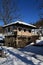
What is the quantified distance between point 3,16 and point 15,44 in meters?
16.0

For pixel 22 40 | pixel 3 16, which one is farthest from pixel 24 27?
pixel 3 16

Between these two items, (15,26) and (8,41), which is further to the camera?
(15,26)

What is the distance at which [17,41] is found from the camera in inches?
1264

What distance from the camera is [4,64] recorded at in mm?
11359

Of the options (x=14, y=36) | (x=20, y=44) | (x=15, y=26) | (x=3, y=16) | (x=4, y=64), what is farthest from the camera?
(x=3, y=16)

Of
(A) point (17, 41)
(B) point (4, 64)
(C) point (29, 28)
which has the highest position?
(C) point (29, 28)

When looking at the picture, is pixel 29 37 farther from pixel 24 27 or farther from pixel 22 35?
pixel 24 27

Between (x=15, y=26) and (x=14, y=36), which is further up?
(x=15, y=26)

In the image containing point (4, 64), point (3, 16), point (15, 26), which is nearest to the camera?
point (4, 64)

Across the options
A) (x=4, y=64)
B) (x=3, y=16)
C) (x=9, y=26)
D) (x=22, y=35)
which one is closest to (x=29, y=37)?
(x=22, y=35)

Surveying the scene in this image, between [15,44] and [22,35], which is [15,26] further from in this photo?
[15,44]

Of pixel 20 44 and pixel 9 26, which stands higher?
pixel 9 26

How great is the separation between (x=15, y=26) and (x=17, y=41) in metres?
6.70

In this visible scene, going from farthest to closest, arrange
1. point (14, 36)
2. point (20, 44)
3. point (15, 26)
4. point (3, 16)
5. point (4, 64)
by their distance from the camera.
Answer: point (3, 16) < point (15, 26) < point (14, 36) < point (20, 44) < point (4, 64)
